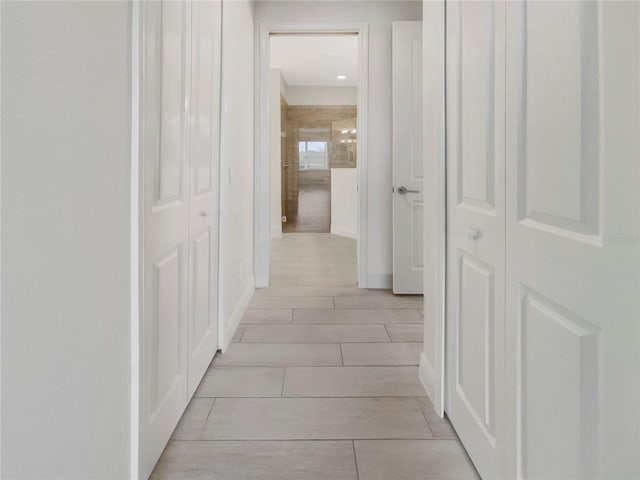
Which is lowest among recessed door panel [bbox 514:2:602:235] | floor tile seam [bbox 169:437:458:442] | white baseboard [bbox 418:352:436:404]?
floor tile seam [bbox 169:437:458:442]

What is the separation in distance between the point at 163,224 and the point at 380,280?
2.83 metres

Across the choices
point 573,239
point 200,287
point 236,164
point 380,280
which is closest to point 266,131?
point 236,164

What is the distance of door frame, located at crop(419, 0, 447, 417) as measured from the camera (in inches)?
73.6

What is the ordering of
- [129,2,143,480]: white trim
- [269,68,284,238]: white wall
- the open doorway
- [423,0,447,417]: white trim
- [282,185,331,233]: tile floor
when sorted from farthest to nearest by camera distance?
[282,185,331,233]: tile floor
the open doorway
[269,68,284,238]: white wall
[423,0,447,417]: white trim
[129,2,143,480]: white trim

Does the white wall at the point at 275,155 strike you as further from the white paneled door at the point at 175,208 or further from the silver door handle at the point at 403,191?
the white paneled door at the point at 175,208

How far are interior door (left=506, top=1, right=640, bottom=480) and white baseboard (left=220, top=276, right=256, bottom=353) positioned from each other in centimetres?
170

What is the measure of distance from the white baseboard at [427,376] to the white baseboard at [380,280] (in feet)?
6.26

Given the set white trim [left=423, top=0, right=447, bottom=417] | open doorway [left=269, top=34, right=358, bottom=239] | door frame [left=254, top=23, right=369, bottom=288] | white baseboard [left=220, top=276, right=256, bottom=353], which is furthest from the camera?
open doorway [left=269, top=34, right=358, bottom=239]

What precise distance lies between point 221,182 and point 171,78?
0.96 meters

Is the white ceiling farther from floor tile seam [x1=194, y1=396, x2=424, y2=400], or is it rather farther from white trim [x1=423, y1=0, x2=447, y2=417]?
floor tile seam [x1=194, y1=396, x2=424, y2=400]

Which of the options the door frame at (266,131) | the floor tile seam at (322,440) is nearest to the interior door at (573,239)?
the floor tile seam at (322,440)

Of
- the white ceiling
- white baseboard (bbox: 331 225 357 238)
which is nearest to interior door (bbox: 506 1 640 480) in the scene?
the white ceiling

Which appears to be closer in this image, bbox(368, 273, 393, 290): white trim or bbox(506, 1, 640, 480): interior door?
bbox(506, 1, 640, 480): interior door

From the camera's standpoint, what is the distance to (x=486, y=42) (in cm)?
140
